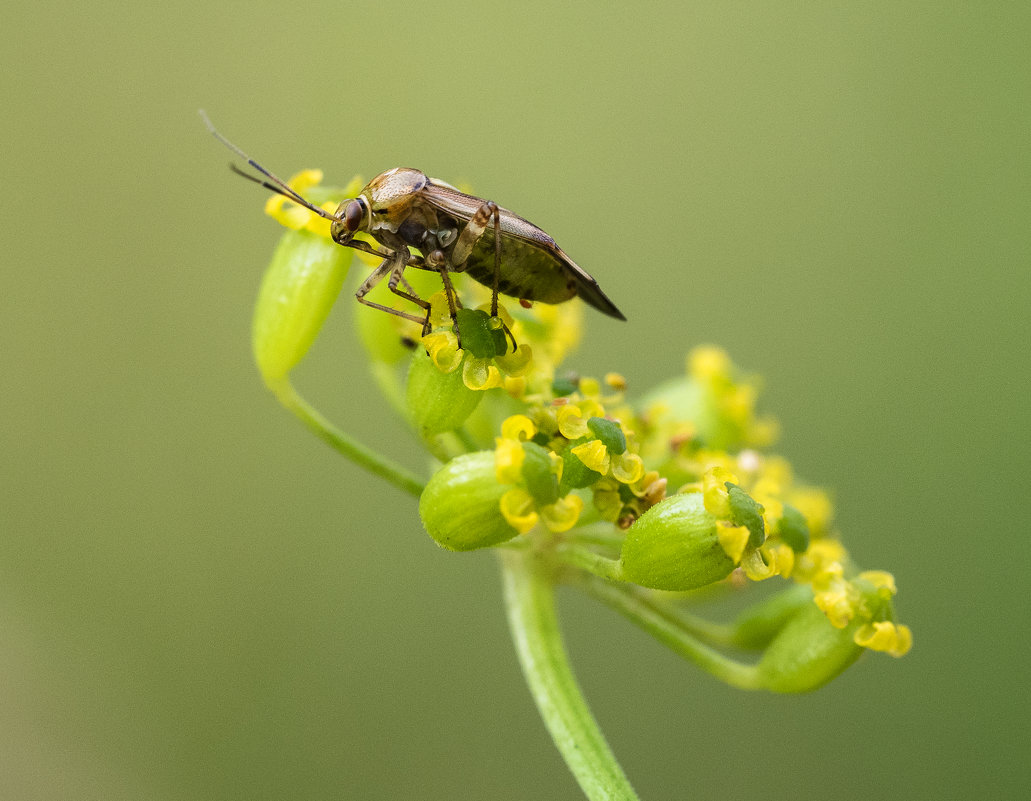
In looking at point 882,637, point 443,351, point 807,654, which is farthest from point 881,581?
point 443,351

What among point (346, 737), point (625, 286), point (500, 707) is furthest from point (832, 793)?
point (625, 286)

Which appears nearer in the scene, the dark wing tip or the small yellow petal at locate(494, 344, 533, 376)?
the small yellow petal at locate(494, 344, 533, 376)

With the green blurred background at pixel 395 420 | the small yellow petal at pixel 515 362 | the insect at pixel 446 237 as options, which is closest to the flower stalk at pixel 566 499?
the small yellow petal at pixel 515 362


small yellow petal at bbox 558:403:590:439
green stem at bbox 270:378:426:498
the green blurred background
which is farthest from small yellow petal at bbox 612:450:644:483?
the green blurred background

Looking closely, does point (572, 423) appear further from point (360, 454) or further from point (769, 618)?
point (769, 618)

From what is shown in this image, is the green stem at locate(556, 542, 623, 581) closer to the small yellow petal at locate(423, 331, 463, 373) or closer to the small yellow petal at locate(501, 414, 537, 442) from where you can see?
the small yellow petal at locate(501, 414, 537, 442)

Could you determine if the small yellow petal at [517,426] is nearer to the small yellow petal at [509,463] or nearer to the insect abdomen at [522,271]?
the small yellow petal at [509,463]
